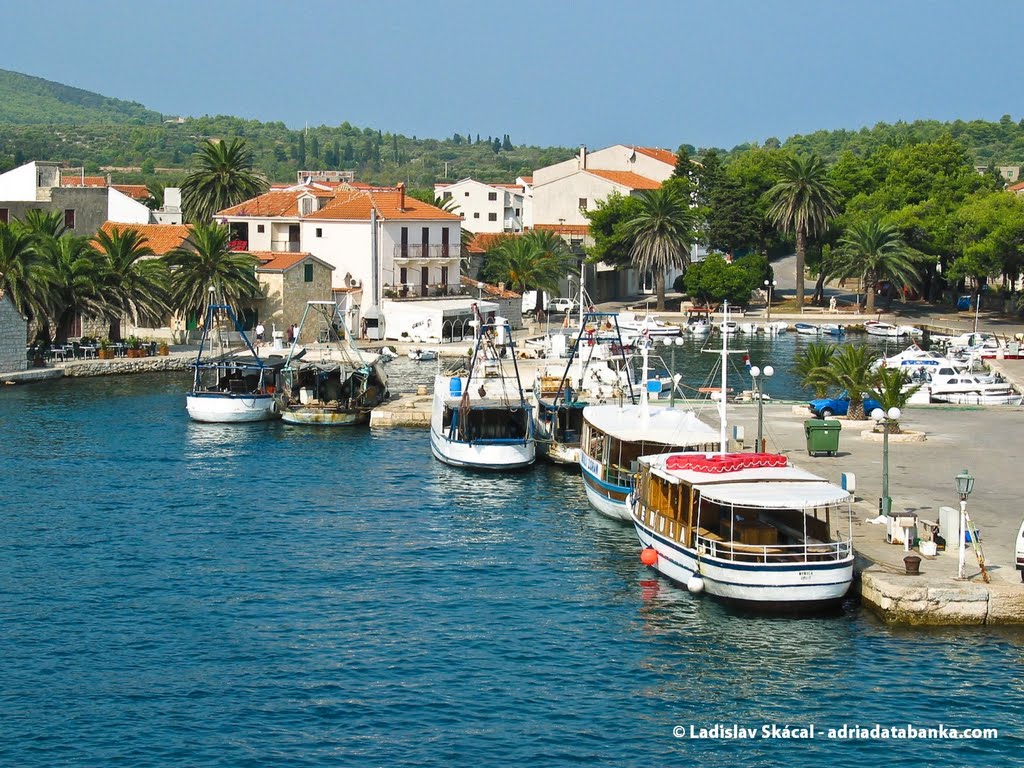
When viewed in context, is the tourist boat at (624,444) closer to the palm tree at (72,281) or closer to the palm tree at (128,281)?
the palm tree at (72,281)

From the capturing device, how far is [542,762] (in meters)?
24.1

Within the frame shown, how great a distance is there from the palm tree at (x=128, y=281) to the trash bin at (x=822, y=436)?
44568mm

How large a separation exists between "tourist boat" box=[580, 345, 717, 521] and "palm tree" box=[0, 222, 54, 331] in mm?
38418

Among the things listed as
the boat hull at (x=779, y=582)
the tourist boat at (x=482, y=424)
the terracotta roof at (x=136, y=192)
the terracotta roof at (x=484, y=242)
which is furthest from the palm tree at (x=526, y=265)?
the boat hull at (x=779, y=582)

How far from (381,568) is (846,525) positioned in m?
11.3

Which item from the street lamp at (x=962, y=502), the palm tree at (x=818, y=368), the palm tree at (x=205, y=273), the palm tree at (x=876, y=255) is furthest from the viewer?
the palm tree at (x=876, y=255)

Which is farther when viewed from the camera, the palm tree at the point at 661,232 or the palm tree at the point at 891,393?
the palm tree at the point at 661,232

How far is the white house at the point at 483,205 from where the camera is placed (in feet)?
436

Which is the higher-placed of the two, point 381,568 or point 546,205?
point 546,205

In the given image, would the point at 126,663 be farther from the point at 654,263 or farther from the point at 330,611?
the point at 654,263

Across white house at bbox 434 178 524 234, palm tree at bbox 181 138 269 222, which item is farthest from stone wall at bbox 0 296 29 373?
white house at bbox 434 178 524 234

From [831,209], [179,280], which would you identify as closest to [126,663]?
[179,280]

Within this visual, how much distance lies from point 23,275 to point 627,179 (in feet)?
224

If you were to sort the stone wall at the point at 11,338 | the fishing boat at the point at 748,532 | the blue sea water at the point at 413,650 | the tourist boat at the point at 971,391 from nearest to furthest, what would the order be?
1. the blue sea water at the point at 413,650
2. the fishing boat at the point at 748,532
3. the tourist boat at the point at 971,391
4. the stone wall at the point at 11,338
